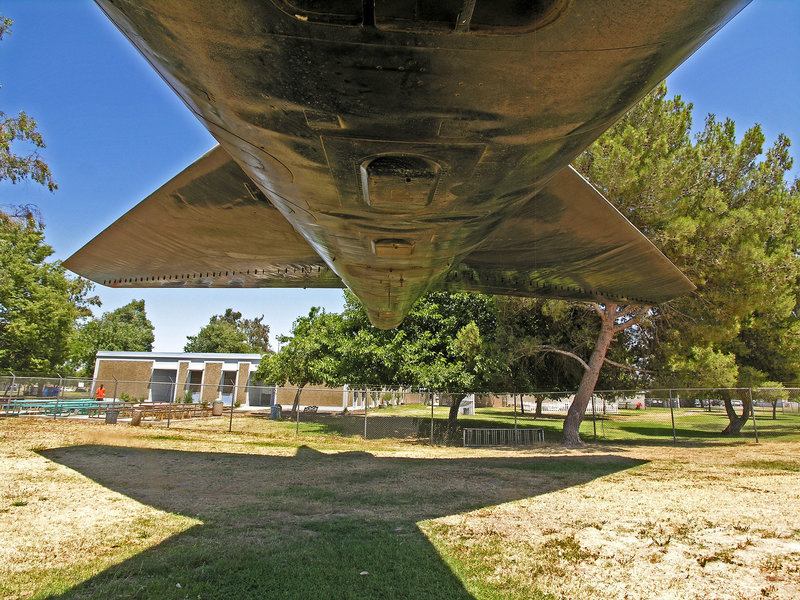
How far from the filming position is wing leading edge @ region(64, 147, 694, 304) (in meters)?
4.38

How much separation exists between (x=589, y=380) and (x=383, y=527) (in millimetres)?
11356

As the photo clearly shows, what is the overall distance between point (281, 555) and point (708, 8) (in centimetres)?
465

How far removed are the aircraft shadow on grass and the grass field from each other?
25mm

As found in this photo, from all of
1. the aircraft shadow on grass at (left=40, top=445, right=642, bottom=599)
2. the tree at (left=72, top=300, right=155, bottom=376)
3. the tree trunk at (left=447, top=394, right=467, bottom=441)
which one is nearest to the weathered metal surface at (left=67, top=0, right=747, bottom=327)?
the aircraft shadow on grass at (left=40, top=445, right=642, bottom=599)

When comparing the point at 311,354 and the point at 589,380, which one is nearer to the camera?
the point at 589,380

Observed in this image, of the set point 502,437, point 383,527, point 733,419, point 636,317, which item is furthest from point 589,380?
point 383,527

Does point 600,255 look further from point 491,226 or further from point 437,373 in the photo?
point 437,373

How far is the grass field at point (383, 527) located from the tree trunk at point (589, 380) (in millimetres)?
4549

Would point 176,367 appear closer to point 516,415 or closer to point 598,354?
point 516,415

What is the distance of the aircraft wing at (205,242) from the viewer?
424 centimetres

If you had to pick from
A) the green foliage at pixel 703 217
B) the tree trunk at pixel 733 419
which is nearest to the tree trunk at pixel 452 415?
the green foliage at pixel 703 217

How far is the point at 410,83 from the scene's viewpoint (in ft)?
3.83

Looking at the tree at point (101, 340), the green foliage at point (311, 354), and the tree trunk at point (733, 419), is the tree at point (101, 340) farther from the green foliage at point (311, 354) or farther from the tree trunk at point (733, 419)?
the tree trunk at point (733, 419)

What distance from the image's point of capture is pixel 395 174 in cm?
167
